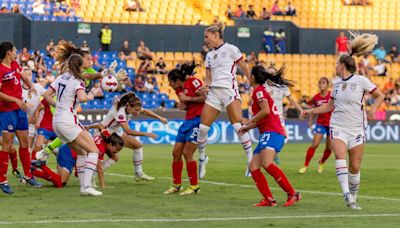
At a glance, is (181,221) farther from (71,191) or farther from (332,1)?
(332,1)

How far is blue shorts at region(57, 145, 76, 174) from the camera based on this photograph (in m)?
17.9

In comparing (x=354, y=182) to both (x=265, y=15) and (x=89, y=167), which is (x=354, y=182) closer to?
(x=89, y=167)

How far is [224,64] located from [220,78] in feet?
0.78

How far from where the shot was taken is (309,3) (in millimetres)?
49469

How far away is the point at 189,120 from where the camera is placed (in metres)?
16.6

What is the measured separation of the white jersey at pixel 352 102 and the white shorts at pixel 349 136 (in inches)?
2.2

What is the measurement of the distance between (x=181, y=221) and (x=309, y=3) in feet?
125

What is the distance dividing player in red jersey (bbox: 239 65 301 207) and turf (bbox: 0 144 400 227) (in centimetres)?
24

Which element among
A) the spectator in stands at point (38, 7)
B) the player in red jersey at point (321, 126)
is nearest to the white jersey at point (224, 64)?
the player in red jersey at point (321, 126)

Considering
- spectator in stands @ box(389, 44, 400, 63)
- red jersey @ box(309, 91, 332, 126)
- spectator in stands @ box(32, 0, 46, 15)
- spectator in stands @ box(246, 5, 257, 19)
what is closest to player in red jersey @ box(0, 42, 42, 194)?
red jersey @ box(309, 91, 332, 126)

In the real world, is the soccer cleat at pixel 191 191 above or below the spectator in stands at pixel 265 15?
below

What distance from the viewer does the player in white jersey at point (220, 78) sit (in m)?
16.3

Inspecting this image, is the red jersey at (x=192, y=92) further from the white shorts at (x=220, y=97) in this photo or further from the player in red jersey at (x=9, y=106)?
the player in red jersey at (x=9, y=106)

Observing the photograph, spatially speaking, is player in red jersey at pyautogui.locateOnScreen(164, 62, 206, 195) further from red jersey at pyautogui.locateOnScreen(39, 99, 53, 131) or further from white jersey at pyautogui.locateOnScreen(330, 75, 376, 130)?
red jersey at pyautogui.locateOnScreen(39, 99, 53, 131)
